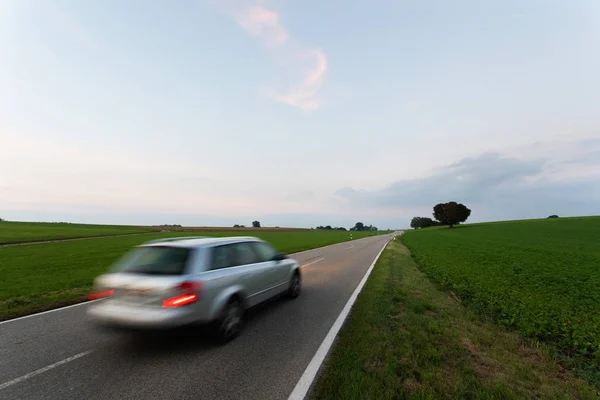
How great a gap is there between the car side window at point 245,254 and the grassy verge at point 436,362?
7.49 feet

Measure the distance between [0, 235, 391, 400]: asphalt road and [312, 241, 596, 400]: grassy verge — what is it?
0.60 meters

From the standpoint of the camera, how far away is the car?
4109 mm

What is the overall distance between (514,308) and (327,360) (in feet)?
18.1

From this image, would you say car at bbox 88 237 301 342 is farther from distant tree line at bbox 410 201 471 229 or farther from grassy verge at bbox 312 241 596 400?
distant tree line at bbox 410 201 471 229

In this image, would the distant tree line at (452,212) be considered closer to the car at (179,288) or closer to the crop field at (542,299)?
the crop field at (542,299)

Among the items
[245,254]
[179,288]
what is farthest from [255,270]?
[179,288]

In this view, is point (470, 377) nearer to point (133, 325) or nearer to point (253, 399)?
point (253, 399)

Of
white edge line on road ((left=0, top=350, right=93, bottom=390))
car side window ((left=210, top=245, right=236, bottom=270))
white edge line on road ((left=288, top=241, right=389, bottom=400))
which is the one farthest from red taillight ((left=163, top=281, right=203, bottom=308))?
white edge line on road ((left=288, top=241, right=389, bottom=400))

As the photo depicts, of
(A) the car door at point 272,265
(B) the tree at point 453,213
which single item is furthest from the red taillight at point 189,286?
(B) the tree at point 453,213

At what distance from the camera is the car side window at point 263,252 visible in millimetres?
6312

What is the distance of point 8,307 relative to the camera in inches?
274

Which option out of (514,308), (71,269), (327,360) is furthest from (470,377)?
(71,269)

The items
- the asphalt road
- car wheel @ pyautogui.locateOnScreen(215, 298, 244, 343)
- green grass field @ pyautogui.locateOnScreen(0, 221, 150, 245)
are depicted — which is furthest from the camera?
green grass field @ pyautogui.locateOnScreen(0, 221, 150, 245)

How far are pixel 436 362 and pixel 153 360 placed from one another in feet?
13.3
